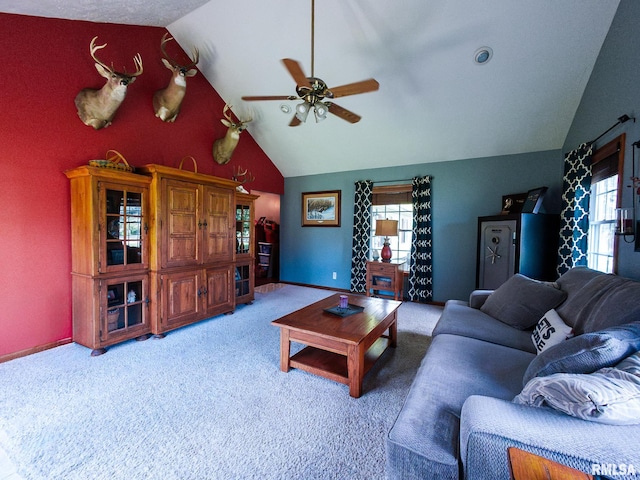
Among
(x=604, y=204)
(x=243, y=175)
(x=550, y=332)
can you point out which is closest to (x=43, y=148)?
(x=243, y=175)

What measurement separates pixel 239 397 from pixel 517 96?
14.0 ft

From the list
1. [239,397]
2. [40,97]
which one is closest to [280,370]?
[239,397]

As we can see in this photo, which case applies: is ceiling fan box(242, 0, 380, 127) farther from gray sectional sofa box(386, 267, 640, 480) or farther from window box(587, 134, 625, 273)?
window box(587, 134, 625, 273)

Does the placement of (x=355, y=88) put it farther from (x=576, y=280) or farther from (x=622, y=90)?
(x=576, y=280)

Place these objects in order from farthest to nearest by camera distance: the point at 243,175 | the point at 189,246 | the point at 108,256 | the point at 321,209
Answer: the point at 321,209 < the point at 243,175 < the point at 189,246 < the point at 108,256

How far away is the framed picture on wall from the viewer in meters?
5.51

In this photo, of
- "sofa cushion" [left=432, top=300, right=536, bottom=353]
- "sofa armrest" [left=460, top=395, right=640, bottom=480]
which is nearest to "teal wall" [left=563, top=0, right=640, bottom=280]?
"sofa cushion" [left=432, top=300, right=536, bottom=353]

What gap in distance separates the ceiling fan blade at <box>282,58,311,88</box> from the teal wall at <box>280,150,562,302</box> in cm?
307

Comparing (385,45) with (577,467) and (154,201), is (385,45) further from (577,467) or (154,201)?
(577,467)

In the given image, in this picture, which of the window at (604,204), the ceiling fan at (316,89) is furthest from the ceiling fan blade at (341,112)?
the window at (604,204)

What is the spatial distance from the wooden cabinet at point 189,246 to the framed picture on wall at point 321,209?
2.13 metres

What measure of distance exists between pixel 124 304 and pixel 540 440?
3.33 m

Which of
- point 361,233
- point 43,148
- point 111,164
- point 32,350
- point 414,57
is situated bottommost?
point 32,350

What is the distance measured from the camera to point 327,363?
234cm
